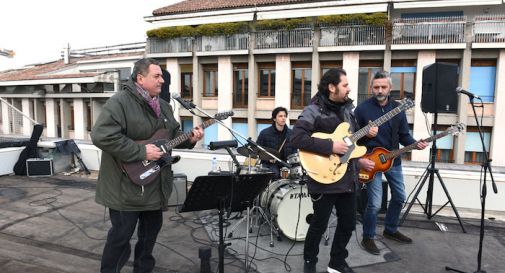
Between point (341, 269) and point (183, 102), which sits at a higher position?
point (183, 102)

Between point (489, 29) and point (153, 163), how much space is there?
60.6 ft

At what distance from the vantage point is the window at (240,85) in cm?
2088

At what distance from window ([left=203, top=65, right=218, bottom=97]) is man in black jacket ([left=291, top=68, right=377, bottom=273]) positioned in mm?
18985

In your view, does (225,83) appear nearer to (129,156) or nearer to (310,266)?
(310,266)

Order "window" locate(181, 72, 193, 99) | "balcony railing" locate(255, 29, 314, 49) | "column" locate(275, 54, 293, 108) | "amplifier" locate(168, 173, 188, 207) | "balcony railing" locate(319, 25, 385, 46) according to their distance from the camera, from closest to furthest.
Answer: "amplifier" locate(168, 173, 188, 207), "balcony railing" locate(319, 25, 385, 46), "balcony railing" locate(255, 29, 314, 49), "column" locate(275, 54, 293, 108), "window" locate(181, 72, 193, 99)

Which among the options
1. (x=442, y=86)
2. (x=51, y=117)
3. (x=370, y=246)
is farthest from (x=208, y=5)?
(x=370, y=246)

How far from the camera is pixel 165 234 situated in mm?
4508

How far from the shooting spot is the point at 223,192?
113 inches

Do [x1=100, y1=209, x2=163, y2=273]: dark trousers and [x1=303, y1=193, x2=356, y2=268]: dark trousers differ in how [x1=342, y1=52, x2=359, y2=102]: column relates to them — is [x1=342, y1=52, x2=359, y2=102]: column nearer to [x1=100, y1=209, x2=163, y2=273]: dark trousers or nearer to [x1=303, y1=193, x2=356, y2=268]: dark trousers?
[x1=303, y1=193, x2=356, y2=268]: dark trousers

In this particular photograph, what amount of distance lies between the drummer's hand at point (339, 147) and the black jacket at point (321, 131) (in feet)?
0.11

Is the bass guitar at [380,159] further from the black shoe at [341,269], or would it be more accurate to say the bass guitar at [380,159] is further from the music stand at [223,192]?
the music stand at [223,192]

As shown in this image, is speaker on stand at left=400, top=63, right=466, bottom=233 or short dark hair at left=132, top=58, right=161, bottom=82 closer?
short dark hair at left=132, top=58, right=161, bottom=82

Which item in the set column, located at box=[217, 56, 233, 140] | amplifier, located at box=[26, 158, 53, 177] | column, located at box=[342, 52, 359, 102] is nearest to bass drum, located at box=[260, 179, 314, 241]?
amplifier, located at box=[26, 158, 53, 177]

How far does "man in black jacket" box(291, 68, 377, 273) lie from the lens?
2926mm
